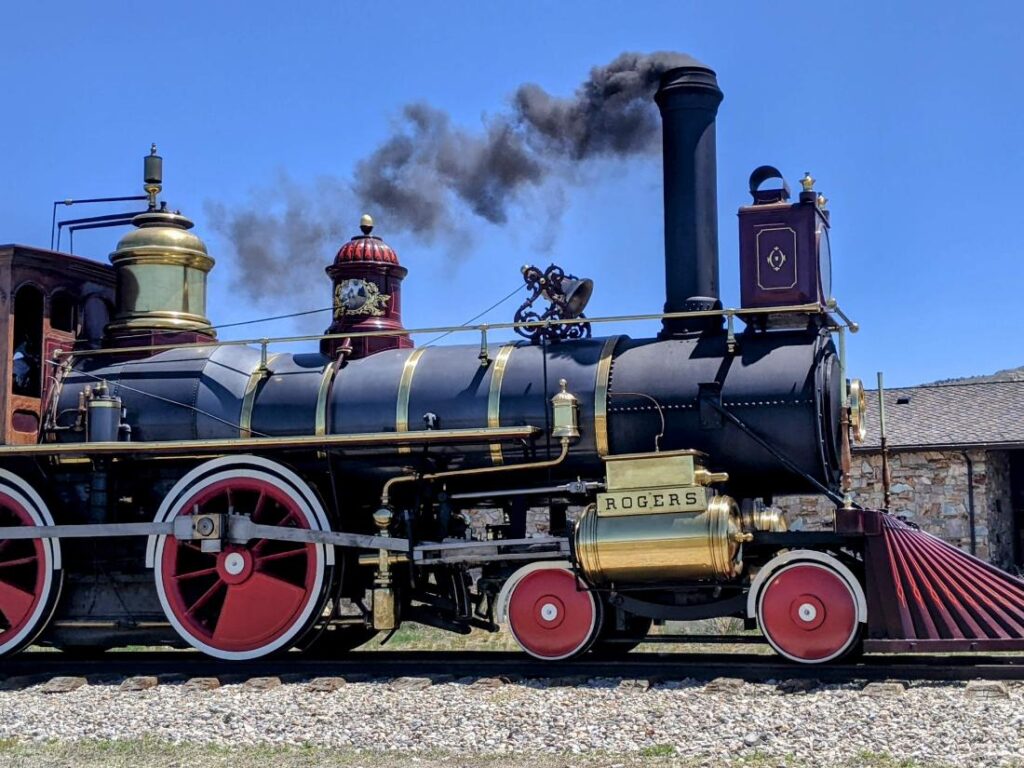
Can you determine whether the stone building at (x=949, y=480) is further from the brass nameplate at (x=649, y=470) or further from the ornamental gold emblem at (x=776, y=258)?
the brass nameplate at (x=649, y=470)

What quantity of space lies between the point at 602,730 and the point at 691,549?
7.04ft

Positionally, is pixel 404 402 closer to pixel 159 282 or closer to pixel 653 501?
pixel 653 501

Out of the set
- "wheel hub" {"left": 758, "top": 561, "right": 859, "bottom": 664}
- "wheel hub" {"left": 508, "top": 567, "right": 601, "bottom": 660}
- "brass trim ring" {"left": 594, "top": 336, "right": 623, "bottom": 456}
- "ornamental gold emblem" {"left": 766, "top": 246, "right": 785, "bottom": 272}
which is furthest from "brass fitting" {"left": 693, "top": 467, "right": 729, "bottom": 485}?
"ornamental gold emblem" {"left": 766, "top": 246, "right": 785, "bottom": 272}

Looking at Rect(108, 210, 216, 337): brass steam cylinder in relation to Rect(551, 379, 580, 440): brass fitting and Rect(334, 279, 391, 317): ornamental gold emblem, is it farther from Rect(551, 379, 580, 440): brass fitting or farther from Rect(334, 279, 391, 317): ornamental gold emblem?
Rect(551, 379, 580, 440): brass fitting

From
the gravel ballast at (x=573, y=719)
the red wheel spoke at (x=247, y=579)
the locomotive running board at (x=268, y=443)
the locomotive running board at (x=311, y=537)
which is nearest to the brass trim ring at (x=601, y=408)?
the locomotive running board at (x=268, y=443)

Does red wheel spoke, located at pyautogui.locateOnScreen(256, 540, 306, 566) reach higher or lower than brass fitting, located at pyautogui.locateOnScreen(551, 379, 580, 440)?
lower

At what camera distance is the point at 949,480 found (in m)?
19.4

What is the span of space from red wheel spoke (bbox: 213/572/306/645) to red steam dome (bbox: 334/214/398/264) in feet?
9.31

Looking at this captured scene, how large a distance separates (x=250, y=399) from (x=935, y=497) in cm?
1236

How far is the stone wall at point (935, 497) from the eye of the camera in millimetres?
19156

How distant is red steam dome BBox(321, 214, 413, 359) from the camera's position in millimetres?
10969

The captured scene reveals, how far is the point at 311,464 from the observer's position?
34.0ft

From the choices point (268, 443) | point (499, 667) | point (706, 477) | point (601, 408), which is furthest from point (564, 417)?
point (268, 443)

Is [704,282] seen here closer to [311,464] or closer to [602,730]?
[311,464]
